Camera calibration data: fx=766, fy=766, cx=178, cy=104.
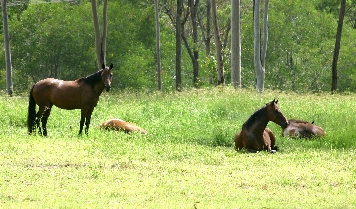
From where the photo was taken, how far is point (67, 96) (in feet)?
62.6

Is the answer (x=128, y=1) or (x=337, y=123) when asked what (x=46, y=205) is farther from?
(x=128, y=1)

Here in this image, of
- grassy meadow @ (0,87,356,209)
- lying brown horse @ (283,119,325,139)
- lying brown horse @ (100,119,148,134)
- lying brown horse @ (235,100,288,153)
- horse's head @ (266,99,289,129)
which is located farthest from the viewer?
lying brown horse @ (100,119,148,134)

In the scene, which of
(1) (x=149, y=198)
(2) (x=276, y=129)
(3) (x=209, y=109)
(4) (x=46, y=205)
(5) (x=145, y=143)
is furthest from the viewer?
(3) (x=209, y=109)

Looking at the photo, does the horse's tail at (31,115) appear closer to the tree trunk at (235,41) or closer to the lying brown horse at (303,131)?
the lying brown horse at (303,131)

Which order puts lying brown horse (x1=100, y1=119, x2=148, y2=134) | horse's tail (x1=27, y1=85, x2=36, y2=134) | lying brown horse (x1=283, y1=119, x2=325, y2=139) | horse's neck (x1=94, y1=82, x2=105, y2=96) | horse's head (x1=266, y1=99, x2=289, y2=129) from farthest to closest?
lying brown horse (x1=100, y1=119, x2=148, y2=134) → lying brown horse (x1=283, y1=119, x2=325, y2=139) → horse's tail (x1=27, y1=85, x2=36, y2=134) → horse's neck (x1=94, y1=82, x2=105, y2=96) → horse's head (x1=266, y1=99, x2=289, y2=129)

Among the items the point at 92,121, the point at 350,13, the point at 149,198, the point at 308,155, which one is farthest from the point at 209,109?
the point at 350,13

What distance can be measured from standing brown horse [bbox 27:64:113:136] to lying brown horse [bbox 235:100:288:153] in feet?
12.9

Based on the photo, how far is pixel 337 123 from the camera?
2144cm

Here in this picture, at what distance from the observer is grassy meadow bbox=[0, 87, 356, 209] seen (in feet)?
35.6

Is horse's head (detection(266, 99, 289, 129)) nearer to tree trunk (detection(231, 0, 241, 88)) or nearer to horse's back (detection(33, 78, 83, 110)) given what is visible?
horse's back (detection(33, 78, 83, 110))

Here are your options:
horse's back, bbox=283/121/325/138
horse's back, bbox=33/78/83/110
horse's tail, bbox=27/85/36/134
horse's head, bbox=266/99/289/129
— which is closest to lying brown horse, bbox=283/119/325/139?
horse's back, bbox=283/121/325/138

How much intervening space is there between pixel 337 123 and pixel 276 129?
192 centimetres

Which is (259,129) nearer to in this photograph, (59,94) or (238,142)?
(238,142)

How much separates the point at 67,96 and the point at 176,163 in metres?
5.39
